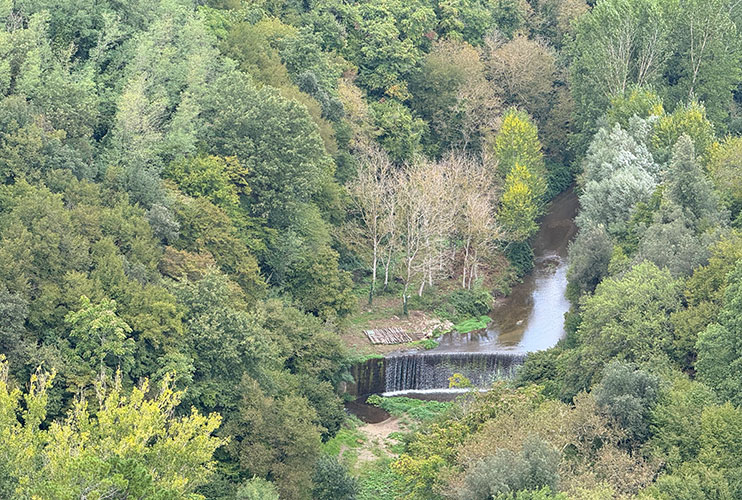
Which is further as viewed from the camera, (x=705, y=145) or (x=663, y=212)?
(x=705, y=145)

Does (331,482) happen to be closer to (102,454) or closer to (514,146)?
(102,454)

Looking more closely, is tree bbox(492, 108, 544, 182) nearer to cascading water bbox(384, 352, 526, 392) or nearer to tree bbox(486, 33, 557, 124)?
tree bbox(486, 33, 557, 124)

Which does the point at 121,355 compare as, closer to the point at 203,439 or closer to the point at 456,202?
the point at 203,439

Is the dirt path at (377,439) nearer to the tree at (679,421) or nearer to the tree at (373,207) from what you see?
the tree at (373,207)

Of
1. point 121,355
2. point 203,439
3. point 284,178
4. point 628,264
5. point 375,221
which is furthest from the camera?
point 375,221

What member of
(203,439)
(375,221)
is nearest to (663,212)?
(375,221)

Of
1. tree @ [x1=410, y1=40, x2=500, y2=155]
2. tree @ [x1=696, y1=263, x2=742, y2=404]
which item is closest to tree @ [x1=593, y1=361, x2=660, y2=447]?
tree @ [x1=696, y1=263, x2=742, y2=404]
